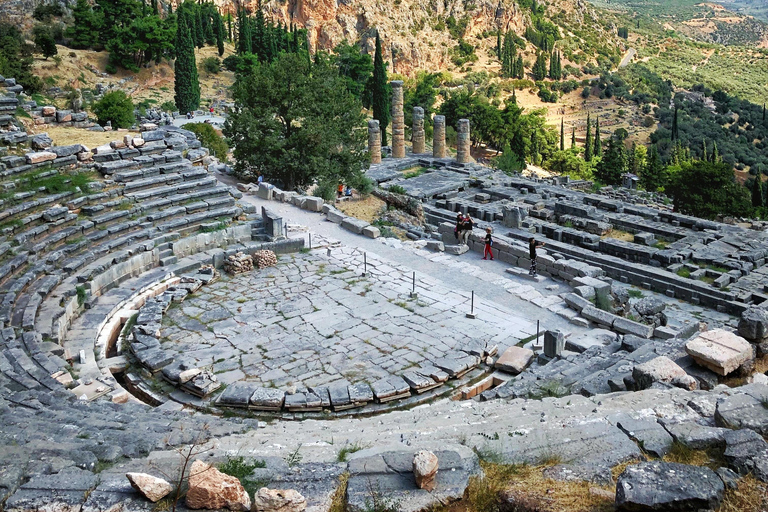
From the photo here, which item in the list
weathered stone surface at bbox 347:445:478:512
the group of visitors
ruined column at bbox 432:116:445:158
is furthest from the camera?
ruined column at bbox 432:116:445:158

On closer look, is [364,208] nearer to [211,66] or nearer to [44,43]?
[44,43]

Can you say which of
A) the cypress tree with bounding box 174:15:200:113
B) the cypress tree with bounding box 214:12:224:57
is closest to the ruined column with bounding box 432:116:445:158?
the cypress tree with bounding box 174:15:200:113

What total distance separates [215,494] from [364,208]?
768 inches

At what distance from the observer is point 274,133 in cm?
2355

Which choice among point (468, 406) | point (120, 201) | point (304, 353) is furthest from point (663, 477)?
point (120, 201)

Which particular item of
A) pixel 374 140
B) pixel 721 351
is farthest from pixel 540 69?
pixel 721 351

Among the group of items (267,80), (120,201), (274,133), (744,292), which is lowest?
(744,292)

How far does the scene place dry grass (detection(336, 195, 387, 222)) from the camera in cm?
2393

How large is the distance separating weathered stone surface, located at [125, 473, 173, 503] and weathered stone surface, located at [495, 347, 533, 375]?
6.92m

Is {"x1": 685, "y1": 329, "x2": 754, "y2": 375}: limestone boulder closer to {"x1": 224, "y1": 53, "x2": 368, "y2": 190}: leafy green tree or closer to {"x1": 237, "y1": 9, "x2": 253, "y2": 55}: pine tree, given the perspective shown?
{"x1": 224, "y1": 53, "x2": 368, "y2": 190}: leafy green tree

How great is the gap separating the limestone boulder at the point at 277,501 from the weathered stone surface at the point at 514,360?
6488 mm

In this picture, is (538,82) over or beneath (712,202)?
over

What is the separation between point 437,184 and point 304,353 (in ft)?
63.1

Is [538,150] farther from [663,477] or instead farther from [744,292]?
[663,477]
